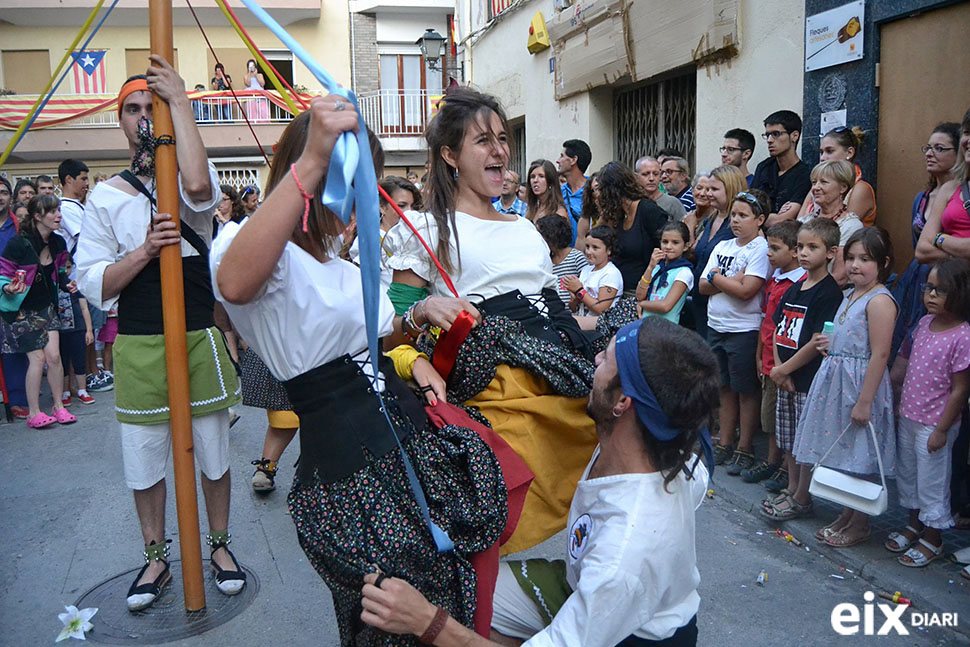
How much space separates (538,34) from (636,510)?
10.5m

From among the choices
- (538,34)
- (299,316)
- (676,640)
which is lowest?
(676,640)

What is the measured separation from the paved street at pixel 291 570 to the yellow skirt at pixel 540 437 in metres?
1.39

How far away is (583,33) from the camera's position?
977 centimetres

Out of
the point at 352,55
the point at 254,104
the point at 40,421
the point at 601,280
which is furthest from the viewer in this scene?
the point at 352,55

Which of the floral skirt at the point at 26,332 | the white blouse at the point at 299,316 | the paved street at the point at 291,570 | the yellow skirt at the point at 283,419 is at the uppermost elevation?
the white blouse at the point at 299,316

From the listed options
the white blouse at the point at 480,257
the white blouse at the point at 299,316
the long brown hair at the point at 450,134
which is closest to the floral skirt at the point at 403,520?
the white blouse at the point at 299,316

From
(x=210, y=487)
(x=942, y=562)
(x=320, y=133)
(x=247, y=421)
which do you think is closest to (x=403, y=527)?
(x=320, y=133)

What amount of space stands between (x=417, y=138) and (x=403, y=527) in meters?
21.3

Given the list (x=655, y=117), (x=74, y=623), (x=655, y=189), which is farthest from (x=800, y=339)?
(x=655, y=117)

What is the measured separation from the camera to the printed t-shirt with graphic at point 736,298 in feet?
15.4

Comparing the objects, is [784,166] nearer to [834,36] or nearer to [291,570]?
[834,36]

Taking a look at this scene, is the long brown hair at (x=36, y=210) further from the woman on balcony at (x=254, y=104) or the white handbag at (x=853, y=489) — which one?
the woman on balcony at (x=254, y=104)

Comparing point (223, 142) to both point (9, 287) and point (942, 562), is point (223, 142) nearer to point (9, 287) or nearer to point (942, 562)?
point (9, 287)

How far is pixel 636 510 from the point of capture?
1.77 m
